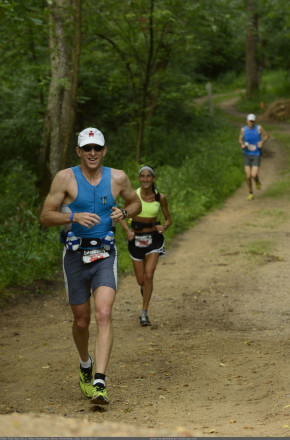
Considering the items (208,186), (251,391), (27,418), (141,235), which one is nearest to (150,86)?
(208,186)

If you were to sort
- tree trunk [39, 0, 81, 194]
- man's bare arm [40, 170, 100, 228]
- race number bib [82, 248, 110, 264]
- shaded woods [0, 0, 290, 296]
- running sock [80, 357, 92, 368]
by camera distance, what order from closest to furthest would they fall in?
1. man's bare arm [40, 170, 100, 228]
2. race number bib [82, 248, 110, 264]
3. running sock [80, 357, 92, 368]
4. shaded woods [0, 0, 290, 296]
5. tree trunk [39, 0, 81, 194]

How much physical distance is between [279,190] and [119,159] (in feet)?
19.7

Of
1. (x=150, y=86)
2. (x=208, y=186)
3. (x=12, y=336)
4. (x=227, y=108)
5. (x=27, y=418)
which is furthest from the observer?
(x=227, y=108)

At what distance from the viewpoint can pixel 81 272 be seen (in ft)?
19.2

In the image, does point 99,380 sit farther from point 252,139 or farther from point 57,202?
point 252,139

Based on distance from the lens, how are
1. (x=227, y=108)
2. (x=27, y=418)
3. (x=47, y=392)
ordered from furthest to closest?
1. (x=227, y=108)
2. (x=47, y=392)
3. (x=27, y=418)

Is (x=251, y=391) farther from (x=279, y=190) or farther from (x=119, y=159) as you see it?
(x=119, y=159)

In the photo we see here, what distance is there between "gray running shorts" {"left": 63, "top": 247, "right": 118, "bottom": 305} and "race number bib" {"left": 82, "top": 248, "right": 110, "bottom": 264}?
5 cm

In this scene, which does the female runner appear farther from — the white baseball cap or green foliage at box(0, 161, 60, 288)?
the white baseball cap

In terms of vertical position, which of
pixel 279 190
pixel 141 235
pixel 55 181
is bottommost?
pixel 279 190

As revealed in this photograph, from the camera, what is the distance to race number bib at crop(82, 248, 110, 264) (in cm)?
577

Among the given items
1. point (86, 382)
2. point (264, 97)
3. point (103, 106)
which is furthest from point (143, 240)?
point (264, 97)

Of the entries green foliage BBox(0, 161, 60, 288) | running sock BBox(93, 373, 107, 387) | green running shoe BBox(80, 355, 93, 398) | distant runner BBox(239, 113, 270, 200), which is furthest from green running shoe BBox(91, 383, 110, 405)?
distant runner BBox(239, 113, 270, 200)

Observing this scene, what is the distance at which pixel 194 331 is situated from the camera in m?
8.67
